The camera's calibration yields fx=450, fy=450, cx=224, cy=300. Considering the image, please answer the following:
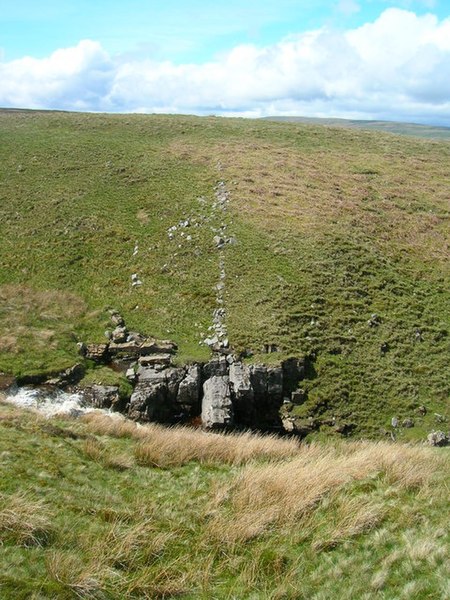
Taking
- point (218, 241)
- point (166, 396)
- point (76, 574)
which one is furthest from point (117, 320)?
point (76, 574)

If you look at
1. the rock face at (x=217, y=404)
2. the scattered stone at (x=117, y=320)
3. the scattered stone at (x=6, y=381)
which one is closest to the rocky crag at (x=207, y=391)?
the rock face at (x=217, y=404)

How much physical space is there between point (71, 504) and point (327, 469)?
631 cm

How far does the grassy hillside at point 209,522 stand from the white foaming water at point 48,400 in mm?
8327

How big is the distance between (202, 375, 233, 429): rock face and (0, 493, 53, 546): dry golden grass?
1299cm

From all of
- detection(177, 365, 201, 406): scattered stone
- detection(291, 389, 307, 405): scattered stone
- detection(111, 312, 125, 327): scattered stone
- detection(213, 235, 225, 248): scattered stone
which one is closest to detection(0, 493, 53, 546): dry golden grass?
detection(177, 365, 201, 406): scattered stone

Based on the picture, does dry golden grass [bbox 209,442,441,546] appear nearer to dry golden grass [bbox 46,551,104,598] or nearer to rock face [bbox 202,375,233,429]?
dry golden grass [bbox 46,551,104,598]

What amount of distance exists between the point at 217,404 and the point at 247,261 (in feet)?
45.7

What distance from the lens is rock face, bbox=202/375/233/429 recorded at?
21375mm

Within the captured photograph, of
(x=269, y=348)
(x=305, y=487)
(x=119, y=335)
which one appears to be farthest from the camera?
(x=119, y=335)

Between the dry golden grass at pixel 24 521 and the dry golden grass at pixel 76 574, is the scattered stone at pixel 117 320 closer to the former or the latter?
the dry golden grass at pixel 24 521

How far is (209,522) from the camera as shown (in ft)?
31.1

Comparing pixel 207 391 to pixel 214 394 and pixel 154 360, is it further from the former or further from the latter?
pixel 154 360

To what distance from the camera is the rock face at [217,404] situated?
21375 mm

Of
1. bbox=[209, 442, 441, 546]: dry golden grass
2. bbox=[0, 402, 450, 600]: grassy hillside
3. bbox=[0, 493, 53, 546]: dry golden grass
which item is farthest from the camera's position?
bbox=[209, 442, 441, 546]: dry golden grass
